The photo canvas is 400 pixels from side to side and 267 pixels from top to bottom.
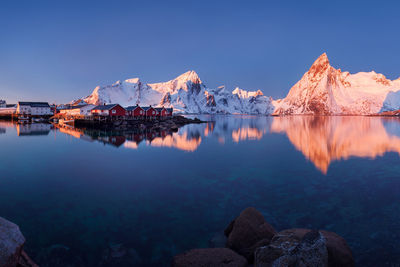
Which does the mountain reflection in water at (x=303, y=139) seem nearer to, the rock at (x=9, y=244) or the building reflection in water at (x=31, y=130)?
the building reflection in water at (x=31, y=130)

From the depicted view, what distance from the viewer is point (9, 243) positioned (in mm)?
5211

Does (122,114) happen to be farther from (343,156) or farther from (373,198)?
(373,198)

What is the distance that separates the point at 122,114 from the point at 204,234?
7113cm

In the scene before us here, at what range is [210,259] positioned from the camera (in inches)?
241

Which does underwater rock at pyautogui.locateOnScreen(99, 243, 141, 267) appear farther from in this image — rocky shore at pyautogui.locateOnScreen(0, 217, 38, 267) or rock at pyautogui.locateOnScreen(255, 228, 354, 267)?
rock at pyautogui.locateOnScreen(255, 228, 354, 267)

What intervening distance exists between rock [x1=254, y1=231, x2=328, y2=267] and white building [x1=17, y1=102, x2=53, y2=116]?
12022 cm

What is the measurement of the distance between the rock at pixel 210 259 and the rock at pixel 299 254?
0.88 meters

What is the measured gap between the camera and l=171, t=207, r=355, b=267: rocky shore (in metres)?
4.84

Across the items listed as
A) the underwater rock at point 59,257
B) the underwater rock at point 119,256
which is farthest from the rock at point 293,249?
the underwater rock at point 59,257

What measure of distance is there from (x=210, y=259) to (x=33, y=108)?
4789 inches

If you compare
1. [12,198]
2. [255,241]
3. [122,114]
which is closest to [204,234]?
[255,241]

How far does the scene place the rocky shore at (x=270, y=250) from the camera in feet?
15.9

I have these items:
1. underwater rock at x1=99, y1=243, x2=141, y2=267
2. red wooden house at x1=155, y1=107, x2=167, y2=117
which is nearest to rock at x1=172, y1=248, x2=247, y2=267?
underwater rock at x1=99, y1=243, x2=141, y2=267

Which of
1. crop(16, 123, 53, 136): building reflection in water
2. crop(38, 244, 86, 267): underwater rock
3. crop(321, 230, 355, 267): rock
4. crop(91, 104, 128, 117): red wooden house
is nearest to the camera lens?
crop(321, 230, 355, 267): rock
